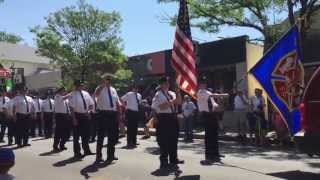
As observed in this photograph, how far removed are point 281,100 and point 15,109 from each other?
340 inches

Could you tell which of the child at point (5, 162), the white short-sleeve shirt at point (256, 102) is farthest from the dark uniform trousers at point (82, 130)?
the child at point (5, 162)

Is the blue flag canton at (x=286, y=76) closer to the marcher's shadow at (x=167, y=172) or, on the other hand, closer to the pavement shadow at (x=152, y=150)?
the marcher's shadow at (x=167, y=172)

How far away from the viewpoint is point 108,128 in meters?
12.6

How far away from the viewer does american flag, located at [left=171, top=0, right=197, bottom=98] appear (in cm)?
1184

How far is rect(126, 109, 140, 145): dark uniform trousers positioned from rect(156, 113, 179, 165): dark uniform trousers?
5185 millimetres

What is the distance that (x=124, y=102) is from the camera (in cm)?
1741

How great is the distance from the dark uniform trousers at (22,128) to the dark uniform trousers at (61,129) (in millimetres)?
1687

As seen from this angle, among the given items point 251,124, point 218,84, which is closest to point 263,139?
point 251,124

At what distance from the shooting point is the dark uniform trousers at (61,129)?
50.6 ft

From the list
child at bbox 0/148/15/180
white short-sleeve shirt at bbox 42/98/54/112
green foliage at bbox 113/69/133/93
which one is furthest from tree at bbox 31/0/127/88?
child at bbox 0/148/15/180

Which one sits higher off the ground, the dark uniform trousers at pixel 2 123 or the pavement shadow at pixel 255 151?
the dark uniform trousers at pixel 2 123

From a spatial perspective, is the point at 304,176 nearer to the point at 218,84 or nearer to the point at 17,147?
the point at 17,147

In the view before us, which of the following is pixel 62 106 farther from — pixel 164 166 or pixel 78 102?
pixel 164 166

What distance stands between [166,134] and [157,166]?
0.81m
